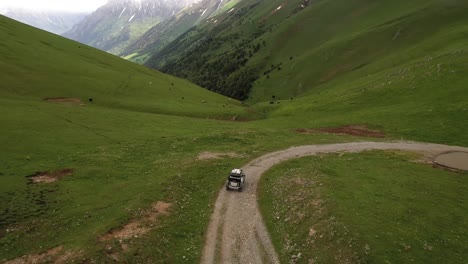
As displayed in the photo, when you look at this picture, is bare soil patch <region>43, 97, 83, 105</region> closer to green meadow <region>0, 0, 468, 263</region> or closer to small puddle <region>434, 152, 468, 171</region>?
green meadow <region>0, 0, 468, 263</region>

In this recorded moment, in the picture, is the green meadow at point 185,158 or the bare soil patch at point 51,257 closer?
the bare soil patch at point 51,257

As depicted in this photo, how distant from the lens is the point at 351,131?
68.2m

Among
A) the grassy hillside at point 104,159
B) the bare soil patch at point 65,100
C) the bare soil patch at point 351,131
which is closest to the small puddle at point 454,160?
the bare soil patch at point 351,131

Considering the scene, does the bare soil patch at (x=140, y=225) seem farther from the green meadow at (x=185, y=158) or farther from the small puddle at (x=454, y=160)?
the small puddle at (x=454, y=160)

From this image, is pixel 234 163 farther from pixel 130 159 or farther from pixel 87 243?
pixel 87 243

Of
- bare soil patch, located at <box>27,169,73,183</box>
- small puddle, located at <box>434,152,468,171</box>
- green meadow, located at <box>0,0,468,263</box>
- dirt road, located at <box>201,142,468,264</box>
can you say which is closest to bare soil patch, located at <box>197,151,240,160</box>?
green meadow, located at <box>0,0,468,263</box>

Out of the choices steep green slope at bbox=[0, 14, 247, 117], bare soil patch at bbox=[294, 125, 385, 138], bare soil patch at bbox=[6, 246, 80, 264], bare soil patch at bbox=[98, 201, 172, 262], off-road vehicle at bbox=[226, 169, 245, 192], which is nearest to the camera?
bare soil patch at bbox=[6, 246, 80, 264]

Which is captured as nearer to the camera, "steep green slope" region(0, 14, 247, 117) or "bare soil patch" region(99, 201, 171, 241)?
"bare soil patch" region(99, 201, 171, 241)

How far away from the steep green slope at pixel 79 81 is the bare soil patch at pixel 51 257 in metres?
58.4

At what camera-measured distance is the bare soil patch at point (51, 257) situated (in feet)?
86.0

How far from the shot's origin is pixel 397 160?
48.9 metres

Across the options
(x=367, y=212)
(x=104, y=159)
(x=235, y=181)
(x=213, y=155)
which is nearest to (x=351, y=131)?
(x=213, y=155)

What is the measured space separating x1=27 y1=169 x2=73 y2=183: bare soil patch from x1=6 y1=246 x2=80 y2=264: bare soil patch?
610 inches

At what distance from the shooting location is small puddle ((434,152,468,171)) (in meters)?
45.8
